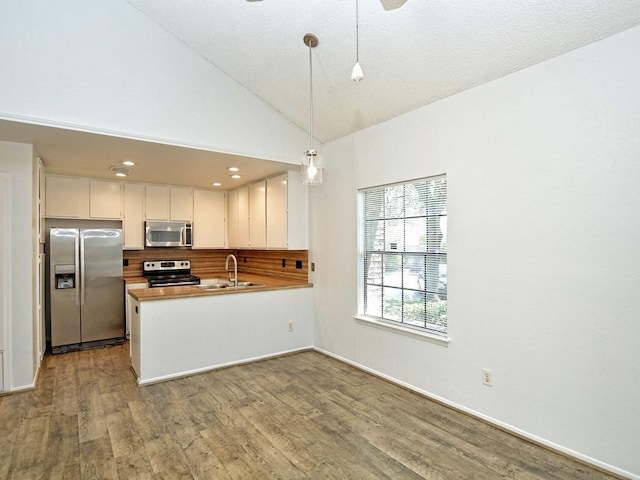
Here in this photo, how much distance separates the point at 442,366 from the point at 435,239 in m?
1.08

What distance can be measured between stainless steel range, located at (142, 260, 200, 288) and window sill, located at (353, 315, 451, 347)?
3079 millimetres

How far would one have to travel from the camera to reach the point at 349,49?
9.77 ft

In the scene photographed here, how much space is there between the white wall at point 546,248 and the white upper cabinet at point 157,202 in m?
3.86

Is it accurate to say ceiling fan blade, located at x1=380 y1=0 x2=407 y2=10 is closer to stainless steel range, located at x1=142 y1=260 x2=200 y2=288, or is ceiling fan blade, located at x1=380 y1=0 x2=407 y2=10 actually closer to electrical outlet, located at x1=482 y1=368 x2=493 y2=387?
electrical outlet, located at x1=482 y1=368 x2=493 y2=387

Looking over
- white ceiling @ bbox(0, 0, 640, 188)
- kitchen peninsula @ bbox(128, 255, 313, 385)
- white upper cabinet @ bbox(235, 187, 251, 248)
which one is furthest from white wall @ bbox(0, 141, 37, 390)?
white upper cabinet @ bbox(235, 187, 251, 248)

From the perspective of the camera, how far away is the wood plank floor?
222cm

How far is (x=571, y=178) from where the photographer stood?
7.57 ft

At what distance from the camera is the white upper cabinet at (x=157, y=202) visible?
5.50 m

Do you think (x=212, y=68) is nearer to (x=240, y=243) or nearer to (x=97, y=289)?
(x=240, y=243)

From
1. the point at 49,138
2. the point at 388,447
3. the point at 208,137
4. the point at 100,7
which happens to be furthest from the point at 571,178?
the point at 49,138

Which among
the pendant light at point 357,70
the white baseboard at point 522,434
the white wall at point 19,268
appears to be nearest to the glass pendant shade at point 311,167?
the pendant light at point 357,70

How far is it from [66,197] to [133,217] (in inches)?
33.4

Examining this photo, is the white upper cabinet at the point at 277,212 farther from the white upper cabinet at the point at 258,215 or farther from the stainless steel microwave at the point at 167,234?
the stainless steel microwave at the point at 167,234

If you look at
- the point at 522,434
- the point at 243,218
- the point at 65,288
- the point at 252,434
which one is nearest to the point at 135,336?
the point at 65,288
